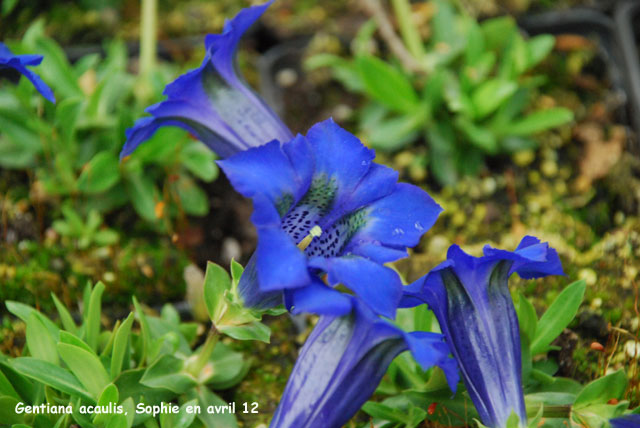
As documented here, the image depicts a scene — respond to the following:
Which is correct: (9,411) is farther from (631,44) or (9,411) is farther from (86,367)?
(631,44)

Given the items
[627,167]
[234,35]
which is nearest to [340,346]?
[234,35]

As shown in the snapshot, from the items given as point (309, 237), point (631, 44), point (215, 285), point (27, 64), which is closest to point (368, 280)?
point (309, 237)

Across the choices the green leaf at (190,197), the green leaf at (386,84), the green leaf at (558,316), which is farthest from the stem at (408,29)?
the green leaf at (558,316)

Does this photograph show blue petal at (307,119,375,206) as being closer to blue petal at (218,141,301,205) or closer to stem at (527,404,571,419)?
blue petal at (218,141,301,205)

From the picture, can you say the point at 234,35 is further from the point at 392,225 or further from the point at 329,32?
the point at 329,32

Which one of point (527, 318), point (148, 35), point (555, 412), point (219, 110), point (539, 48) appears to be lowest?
point (555, 412)

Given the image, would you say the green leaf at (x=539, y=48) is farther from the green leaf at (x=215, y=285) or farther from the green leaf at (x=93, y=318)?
the green leaf at (x=93, y=318)

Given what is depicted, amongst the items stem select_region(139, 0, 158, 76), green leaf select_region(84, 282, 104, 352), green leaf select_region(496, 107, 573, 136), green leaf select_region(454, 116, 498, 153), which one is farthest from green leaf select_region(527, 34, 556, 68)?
green leaf select_region(84, 282, 104, 352)
